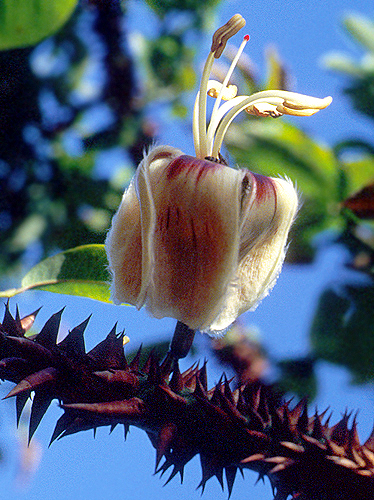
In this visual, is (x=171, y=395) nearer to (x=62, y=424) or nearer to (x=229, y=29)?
(x=62, y=424)

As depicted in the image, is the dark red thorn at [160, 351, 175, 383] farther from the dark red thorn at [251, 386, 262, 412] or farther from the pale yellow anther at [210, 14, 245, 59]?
the pale yellow anther at [210, 14, 245, 59]

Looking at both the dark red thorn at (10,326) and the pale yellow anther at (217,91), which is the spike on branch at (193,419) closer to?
the dark red thorn at (10,326)

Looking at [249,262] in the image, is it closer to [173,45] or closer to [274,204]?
[274,204]

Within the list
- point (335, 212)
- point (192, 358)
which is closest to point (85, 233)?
point (192, 358)

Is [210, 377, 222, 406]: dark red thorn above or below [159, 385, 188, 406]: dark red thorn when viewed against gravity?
below

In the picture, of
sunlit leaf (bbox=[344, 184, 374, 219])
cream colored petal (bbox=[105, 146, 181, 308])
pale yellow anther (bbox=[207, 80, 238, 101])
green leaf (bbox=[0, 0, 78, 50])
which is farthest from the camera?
sunlit leaf (bbox=[344, 184, 374, 219])

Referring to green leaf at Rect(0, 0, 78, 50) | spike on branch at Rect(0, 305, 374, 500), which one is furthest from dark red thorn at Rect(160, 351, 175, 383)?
green leaf at Rect(0, 0, 78, 50)
